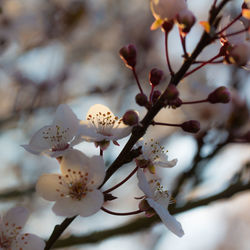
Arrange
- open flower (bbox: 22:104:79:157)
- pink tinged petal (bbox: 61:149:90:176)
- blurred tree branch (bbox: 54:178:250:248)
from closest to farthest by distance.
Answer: pink tinged petal (bbox: 61:149:90:176) < open flower (bbox: 22:104:79:157) < blurred tree branch (bbox: 54:178:250:248)

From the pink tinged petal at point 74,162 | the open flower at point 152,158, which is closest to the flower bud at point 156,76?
the open flower at point 152,158

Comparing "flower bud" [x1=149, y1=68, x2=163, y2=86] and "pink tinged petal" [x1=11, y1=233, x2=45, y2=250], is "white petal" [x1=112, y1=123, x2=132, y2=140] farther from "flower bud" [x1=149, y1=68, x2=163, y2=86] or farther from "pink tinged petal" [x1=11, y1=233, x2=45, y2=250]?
"pink tinged petal" [x1=11, y1=233, x2=45, y2=250]

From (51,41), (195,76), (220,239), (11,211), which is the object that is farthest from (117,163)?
(220,239)

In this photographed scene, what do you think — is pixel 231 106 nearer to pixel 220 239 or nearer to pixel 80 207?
pixel 80 207

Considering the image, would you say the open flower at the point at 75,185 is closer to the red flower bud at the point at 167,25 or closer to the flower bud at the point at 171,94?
the flower bud at the point at 171,94

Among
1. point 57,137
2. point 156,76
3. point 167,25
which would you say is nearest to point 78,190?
point 57,137

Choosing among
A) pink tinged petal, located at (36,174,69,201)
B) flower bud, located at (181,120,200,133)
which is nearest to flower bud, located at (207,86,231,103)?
flower bud, located at (181,120,200,133)

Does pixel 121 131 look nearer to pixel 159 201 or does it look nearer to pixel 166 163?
pixel 166 163
